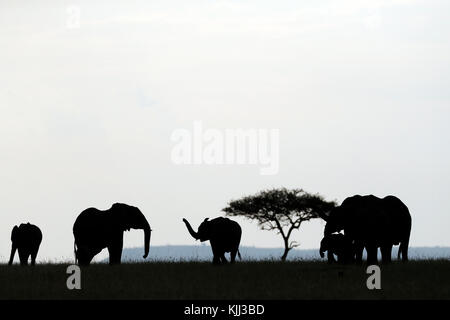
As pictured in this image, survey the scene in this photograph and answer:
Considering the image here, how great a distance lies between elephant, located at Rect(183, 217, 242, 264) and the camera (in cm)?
3397

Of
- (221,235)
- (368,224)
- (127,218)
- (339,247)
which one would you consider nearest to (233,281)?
(339,247)

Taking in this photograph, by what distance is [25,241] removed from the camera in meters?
39.0

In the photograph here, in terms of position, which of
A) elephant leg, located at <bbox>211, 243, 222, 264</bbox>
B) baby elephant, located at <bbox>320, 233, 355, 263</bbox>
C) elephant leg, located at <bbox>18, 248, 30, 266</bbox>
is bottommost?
elephant leg, located at <bbox>18, 248, 30, 266</bbox>

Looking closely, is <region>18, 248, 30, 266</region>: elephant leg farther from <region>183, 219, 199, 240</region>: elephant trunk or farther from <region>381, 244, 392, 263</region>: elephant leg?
<region>381, 244, 392, 263</region>: elephant leg

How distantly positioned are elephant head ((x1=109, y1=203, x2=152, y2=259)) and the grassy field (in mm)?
3481

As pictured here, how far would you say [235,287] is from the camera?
23.8m

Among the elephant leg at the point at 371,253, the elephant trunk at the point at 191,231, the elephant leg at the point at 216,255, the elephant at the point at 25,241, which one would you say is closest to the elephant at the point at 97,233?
the elephant trunk at the point at 191,231

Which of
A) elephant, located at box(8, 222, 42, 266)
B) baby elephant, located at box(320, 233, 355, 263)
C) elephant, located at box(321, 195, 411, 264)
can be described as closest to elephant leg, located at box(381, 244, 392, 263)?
elephant, located at box(321, 195, 411, 264)

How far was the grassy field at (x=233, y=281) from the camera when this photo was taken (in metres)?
22.2

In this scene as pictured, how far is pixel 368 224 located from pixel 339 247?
4.23ft
